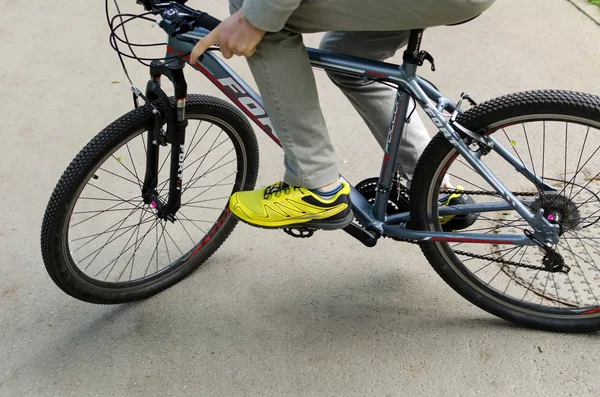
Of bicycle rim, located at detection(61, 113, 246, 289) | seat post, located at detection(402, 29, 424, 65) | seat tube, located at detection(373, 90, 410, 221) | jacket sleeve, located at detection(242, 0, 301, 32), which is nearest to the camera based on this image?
jacket sleeve, located at detection(242, 0, 301, 32)

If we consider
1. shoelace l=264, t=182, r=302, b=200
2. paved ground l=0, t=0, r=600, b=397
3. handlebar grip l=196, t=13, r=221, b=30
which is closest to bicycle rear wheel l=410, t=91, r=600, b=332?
paved ground l=0, t=0, r=600, b=397

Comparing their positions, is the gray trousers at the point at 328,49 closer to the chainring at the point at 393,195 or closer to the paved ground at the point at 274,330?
the chainring at the point at 393,195

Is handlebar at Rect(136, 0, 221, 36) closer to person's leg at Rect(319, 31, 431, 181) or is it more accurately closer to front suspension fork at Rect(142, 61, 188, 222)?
front suspension fork at Rect(142, 61, 188, 222)

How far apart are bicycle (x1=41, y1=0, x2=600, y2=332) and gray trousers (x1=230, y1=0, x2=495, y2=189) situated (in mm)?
137

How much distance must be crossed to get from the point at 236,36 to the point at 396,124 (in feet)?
1.98

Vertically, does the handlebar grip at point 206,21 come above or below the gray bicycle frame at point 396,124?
above

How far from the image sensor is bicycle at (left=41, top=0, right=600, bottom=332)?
194 centimetres

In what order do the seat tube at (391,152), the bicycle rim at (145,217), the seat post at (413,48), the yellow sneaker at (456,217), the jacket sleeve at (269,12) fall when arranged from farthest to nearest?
the bicycle rim at (145,217) < the yellow sneaker at (456,217) < the seat tube at (391,152) < the seat post at (413,48) < the jacket sleeve at (269,12)

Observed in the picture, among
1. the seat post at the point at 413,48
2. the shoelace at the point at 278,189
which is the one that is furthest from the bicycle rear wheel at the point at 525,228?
the shoelace at the point at 278,189

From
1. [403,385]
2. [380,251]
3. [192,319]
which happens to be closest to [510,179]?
[380,251]

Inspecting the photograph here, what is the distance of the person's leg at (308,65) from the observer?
1725mm

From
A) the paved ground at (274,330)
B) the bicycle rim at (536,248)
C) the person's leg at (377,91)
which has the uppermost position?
the person's leg at (377,91)

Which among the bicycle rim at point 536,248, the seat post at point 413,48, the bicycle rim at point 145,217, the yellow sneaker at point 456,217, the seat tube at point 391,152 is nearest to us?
the seat post at point 413,48

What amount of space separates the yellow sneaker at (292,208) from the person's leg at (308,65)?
0.4 inches
